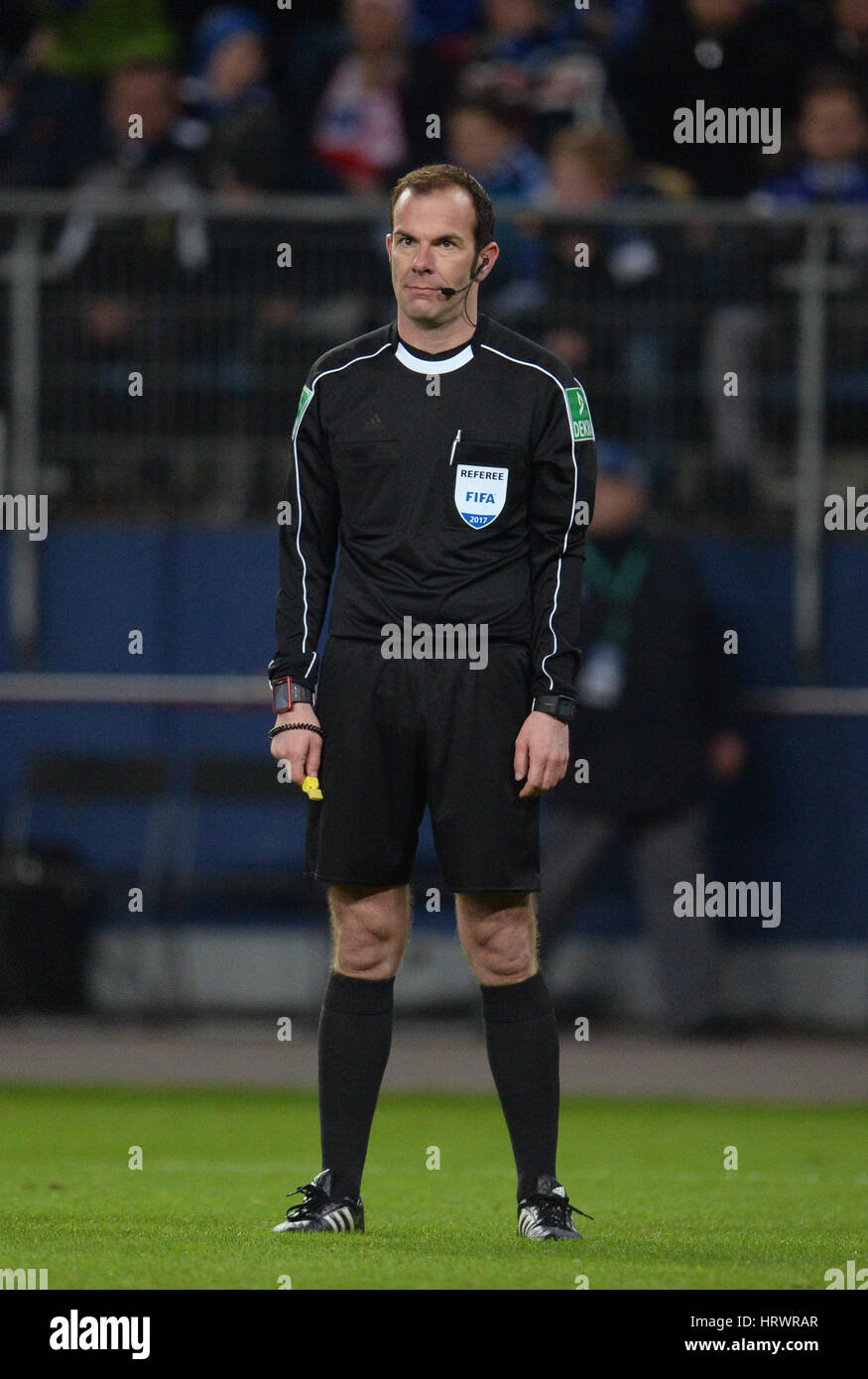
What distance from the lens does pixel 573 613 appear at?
5387mm

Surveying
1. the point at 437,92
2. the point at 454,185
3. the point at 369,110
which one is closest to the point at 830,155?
the point at 437,92

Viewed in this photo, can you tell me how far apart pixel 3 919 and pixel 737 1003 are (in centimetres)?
328

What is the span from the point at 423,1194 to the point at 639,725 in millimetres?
4289

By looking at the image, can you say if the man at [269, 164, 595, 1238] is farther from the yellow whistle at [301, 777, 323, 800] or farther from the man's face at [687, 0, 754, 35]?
the man's face at [687, 0, 754, 35]

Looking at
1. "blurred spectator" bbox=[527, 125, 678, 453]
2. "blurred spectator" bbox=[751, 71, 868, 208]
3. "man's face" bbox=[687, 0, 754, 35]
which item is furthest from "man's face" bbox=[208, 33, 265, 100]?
"blurred spectator" bbox=[751, 71, 868, 208]

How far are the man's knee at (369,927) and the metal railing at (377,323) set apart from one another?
543 centimetres

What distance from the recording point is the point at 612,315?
1050 centimetres

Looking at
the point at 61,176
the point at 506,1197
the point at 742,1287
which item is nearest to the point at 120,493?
the point at 61,176

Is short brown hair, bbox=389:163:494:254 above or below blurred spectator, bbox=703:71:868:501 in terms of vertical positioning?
below

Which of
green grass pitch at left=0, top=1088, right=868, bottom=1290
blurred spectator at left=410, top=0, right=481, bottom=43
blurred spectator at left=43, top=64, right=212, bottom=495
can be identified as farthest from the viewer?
blurred spectator at left=410, top=0, right=481, bottom=43

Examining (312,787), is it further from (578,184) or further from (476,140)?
(476,140)

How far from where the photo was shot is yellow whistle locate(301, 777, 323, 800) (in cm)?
534

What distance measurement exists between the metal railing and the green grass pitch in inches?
121
